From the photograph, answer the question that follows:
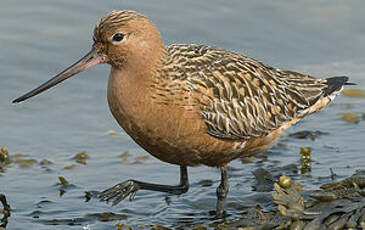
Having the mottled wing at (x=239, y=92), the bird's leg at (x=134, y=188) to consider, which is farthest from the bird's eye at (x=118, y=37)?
the bird's leg at (x=134, y=188)

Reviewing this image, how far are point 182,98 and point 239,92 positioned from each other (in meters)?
0.84

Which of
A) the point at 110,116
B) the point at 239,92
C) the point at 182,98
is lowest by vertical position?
the point at 182,98

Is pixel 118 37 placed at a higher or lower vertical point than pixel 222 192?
higher

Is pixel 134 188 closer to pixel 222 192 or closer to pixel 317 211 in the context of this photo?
pixel 222 192

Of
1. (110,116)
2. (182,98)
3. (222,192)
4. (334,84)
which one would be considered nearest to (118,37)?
(182,98)

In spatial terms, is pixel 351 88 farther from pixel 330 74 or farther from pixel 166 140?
pixel 166 140

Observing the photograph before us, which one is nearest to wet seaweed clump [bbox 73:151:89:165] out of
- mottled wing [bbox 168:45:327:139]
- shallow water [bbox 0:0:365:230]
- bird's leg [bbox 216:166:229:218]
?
shallow water [bbox 0:0:365:230]

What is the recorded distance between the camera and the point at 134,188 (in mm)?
8289

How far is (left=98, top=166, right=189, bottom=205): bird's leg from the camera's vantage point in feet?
26.7

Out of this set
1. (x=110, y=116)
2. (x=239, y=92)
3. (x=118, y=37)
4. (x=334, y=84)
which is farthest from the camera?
(x=110, y=116)

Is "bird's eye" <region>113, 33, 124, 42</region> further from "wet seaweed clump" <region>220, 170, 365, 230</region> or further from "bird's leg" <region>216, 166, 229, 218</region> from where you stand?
"wet seaweed clump" <region>220, 170, 365, 230</region>

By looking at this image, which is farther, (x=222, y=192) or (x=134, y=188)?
(x=222, y=192)

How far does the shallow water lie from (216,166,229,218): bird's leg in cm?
11

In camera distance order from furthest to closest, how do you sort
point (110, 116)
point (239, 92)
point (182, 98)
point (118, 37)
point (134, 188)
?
1. point (110, 116)
2. point (239, 92)
3. point (134, 188)
4. point (182, 98)
5. point (118, 37)
